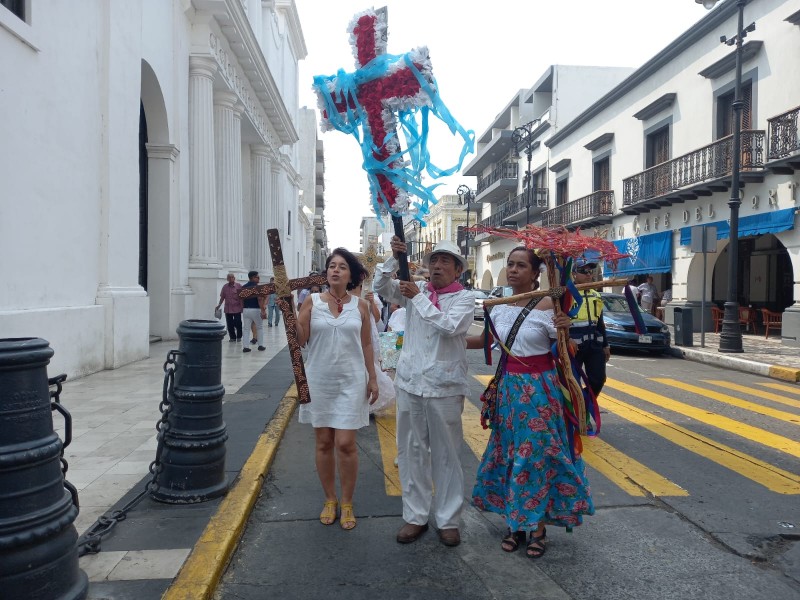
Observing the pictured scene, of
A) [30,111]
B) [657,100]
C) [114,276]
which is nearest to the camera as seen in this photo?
[30,111]

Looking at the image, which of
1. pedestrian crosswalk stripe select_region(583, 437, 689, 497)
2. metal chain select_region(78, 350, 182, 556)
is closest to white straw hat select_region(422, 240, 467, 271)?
metal chain select_region(78, 350, 182, 556)

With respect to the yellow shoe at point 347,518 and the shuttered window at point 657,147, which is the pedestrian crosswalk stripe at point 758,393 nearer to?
the yellow shoe at point 347,518

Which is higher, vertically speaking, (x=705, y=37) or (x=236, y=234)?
(x=705, y=37)

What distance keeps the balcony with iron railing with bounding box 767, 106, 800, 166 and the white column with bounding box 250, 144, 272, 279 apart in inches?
682

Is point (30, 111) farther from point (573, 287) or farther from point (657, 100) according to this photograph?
point (657, 100)

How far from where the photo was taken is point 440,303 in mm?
3879

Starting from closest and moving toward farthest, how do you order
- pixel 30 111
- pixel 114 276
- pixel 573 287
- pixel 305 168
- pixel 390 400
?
pixel 573 287 < pixel 390 400 < pixel 30 111 < pixel 114 276 < pixel 305 168

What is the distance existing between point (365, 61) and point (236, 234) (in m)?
16.4

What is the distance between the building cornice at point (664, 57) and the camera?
18.8 metres

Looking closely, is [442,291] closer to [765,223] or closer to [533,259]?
[533,259]

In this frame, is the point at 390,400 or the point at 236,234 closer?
the point at 390,400

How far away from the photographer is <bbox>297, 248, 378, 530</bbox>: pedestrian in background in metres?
4.09

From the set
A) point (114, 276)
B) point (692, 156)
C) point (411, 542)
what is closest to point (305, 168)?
point (692, 156)

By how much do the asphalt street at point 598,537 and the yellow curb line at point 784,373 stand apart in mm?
5024
